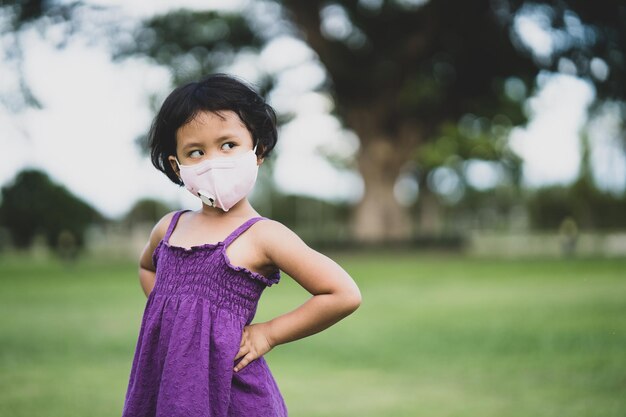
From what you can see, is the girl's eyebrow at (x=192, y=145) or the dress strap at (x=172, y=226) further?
the dress strap at (x=172, y=226)

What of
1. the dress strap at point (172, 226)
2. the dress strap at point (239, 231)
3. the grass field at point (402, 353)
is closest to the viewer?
the dress strap at point (239, 231)

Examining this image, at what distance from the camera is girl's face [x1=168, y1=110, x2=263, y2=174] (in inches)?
82.4

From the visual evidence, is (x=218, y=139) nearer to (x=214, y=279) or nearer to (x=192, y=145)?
(x=192, y=145)

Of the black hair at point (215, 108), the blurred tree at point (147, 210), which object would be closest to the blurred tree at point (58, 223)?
the blurred tree at point (147, 210)

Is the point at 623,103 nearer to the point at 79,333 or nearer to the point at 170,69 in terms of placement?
the point at 79,333

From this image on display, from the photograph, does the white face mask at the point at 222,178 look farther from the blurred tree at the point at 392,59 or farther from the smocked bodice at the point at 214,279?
the blurred tree at the point at 392,59

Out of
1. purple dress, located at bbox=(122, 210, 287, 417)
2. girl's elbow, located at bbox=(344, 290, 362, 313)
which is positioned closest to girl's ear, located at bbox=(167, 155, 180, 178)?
purple dress, located at bbox=(122, 210, 287, 417)

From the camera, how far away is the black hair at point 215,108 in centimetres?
211

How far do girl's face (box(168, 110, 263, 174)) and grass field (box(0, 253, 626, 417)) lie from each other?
9.57ft

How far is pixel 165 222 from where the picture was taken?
2352 millimetres

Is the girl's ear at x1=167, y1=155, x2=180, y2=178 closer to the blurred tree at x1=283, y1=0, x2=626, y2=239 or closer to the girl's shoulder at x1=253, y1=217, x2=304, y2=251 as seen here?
the girl's shoulder at x1=253, y1=217, x2=304, y2=251

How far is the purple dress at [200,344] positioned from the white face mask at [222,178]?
94mm

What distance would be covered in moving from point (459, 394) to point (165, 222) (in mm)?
3375

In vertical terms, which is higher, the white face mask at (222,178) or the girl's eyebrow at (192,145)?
the girl's eyebrow at (192,145)
